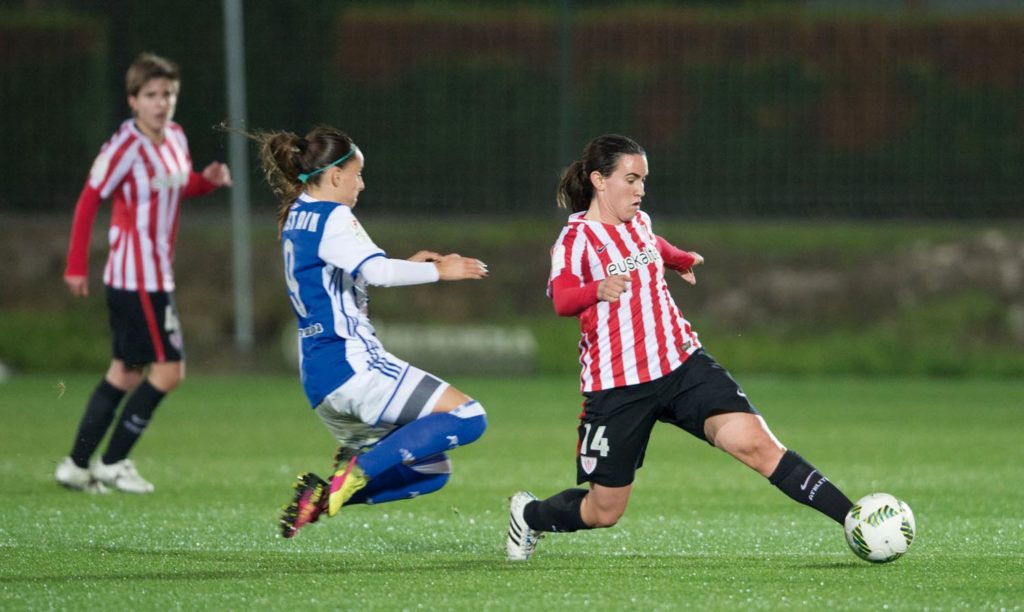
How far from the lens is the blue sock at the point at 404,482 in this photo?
5.54 metres

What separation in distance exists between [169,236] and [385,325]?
254 inches

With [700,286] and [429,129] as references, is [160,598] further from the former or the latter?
[429,129]

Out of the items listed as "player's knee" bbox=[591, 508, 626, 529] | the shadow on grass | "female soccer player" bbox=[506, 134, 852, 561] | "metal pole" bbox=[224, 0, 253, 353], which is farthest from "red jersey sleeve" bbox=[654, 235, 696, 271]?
"metal pole" bbox=[224, 0, 253, 353]

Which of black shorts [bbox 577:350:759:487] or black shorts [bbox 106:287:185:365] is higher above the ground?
black shorts [bbox 577:350:759:487]

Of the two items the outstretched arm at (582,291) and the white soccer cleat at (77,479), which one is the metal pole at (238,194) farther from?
the outstretched arm at (582,291)

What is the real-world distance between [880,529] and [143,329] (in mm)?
3975

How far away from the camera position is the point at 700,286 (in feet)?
47.8

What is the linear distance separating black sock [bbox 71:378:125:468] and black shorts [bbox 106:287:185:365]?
18cm

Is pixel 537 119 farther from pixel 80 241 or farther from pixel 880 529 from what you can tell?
pixel 880 529

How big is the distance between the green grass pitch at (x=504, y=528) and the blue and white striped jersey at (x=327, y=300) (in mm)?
693

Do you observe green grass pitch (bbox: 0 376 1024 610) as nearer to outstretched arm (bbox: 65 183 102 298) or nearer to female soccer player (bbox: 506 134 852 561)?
female soccer player (bbox: 506 134 852 561)

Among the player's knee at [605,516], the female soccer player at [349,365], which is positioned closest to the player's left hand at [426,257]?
the female soccer player at [349,365]

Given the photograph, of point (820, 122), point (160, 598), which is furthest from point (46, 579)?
point (820, 122)

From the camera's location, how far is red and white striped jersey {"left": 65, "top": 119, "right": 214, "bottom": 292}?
7777 millimetres
